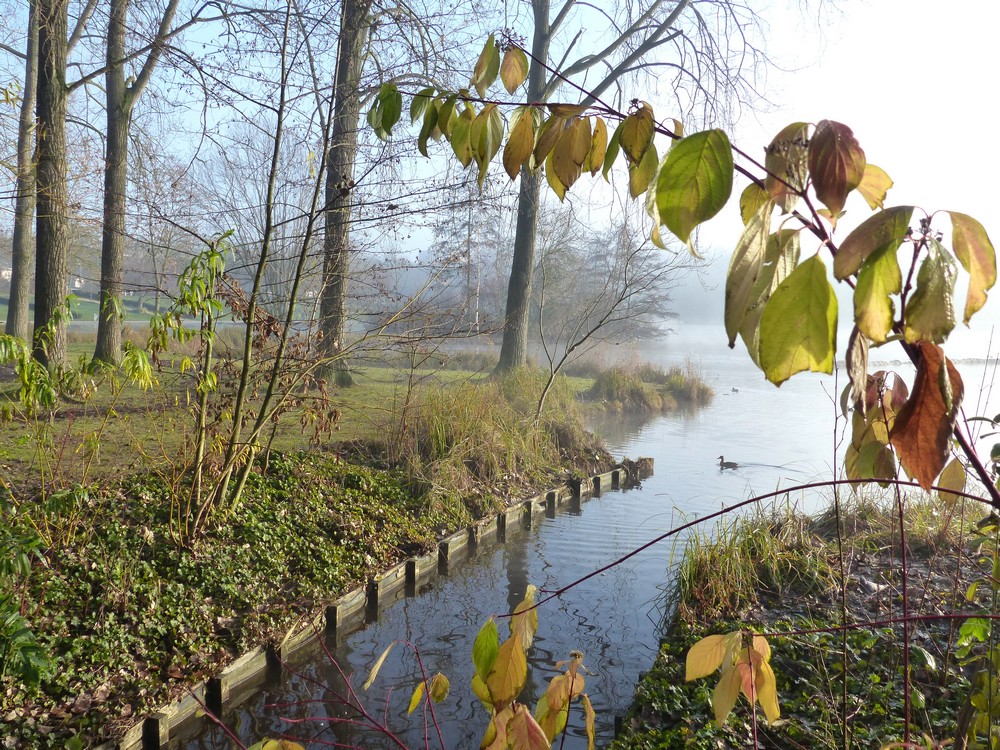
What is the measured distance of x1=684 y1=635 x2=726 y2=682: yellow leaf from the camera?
0.91 meters

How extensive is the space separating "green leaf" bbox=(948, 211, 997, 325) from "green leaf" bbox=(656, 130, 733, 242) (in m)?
0.20

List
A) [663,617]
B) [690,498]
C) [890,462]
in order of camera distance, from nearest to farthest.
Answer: [890,462] → [663,617] → [690,498]

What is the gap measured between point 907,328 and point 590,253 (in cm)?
3155

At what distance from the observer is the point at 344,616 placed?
4.53 meters

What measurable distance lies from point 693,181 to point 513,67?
1.36 ft

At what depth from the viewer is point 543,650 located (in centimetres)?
424

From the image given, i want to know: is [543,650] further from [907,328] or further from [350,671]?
[907,328]

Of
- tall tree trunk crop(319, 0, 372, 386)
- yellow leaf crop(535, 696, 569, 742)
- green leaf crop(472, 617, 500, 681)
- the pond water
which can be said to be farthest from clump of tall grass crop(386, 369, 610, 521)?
green leaf crop(472, 617, 500, 681)

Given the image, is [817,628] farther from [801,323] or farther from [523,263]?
[523,263]

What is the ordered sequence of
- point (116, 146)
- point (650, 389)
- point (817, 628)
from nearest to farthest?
1. point (817, 628)
2. point (116, 146)
3. point (650, 389)

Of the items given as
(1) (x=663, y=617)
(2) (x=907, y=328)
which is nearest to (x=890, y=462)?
(2) (x=907, y=328)

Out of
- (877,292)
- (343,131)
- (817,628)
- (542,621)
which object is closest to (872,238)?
(877,292)

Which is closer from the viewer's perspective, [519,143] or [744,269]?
[744,269]

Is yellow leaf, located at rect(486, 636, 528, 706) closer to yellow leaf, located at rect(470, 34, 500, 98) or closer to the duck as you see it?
yellow leaf, located at rect(470, 34, 500, 98)
